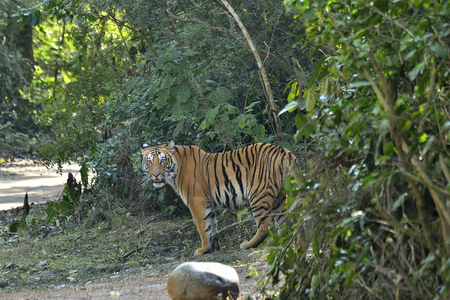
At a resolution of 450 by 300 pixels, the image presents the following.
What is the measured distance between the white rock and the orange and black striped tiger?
220cm

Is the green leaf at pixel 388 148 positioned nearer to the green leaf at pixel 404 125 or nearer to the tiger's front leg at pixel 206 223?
the green leaf at pixel 404 125

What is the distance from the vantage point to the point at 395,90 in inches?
93.9

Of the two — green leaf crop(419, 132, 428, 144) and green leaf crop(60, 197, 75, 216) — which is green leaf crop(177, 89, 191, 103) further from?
green leaf crop(419, 132, 428, 144)

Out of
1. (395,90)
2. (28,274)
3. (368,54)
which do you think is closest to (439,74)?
(395,90)

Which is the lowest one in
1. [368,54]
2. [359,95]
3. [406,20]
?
[359,95]

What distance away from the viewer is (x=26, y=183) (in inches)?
543

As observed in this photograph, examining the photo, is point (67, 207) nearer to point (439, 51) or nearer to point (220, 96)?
point (220, 96)

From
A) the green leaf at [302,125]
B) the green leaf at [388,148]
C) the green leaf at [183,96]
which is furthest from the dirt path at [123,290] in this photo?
the green leaf at [388,148]

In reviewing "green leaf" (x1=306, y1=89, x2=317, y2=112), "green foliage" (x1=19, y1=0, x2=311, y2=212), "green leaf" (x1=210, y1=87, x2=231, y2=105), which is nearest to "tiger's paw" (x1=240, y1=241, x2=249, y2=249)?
"green foliage" (x1=19, y1=0, x2=311, y2=212)

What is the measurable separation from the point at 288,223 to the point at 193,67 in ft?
13.9

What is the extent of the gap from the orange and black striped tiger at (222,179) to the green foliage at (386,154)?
3282mm

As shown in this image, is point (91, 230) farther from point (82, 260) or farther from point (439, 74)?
point (439, 74)

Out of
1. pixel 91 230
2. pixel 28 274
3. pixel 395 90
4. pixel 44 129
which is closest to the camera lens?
pixel 395 90

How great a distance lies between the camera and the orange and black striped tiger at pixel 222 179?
6.13m
